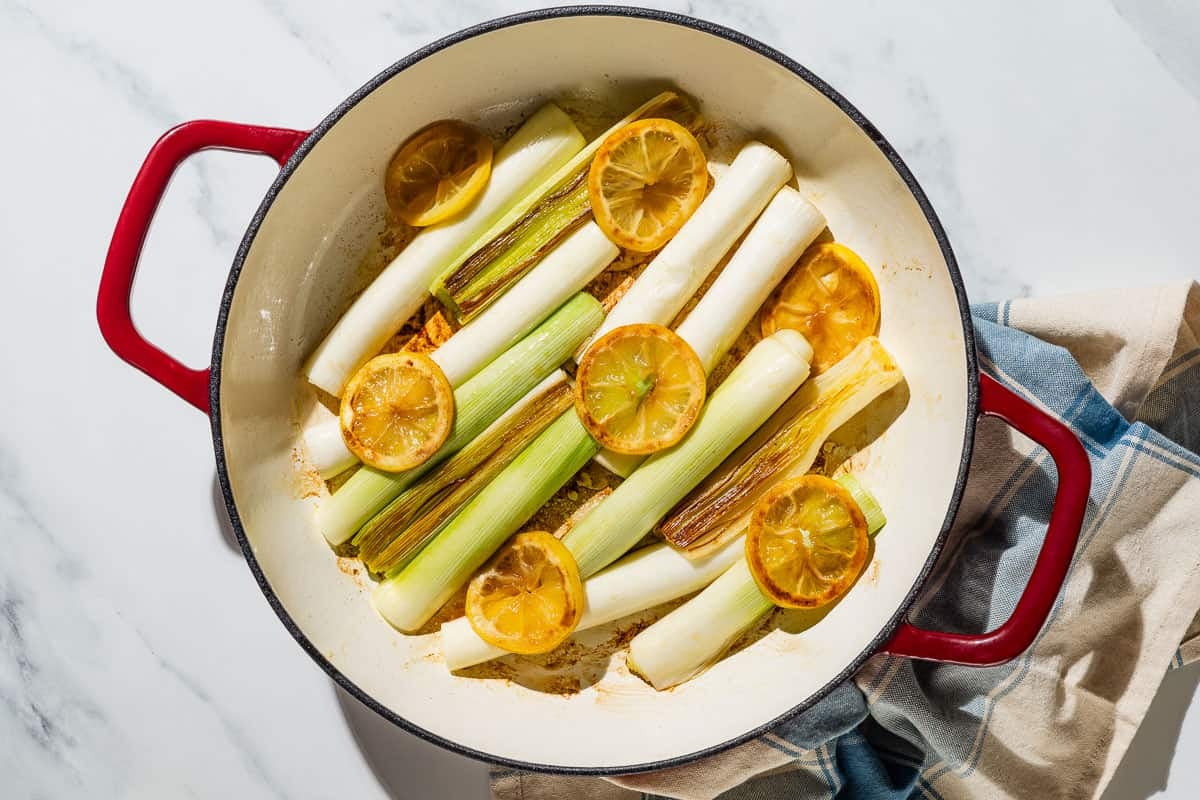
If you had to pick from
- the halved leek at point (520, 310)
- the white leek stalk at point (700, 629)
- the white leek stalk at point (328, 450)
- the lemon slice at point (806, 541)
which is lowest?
the white leek stalk at point (700, 629)

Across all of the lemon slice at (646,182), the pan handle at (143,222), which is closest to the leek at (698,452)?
the lemon slice at (646,182)

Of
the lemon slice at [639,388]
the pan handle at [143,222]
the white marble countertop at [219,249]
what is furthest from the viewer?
the white marble countertop at [219,249]

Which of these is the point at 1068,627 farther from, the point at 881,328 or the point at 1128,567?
the point at 881,328

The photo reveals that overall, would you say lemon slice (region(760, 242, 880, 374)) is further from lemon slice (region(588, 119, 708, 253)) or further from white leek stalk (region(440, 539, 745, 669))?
white leek stalk (region(440, 539, 745, 669))

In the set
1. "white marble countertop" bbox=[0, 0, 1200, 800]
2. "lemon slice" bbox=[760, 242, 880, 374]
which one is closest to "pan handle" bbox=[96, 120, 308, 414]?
"white marble countertop" bbox=[0, 0, 1200, 800]

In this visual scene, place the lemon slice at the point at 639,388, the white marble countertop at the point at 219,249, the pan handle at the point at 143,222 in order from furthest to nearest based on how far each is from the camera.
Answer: the white marble countertop at the point at 219,249 < the lemon slice at the point at 639,388 < the pan handle at the point at 143,222

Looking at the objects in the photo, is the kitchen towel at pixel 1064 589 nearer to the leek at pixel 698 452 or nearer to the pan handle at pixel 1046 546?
the pan handle at pixel 1046 546

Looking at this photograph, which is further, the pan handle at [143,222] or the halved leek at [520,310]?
the halved leek at [520,310]

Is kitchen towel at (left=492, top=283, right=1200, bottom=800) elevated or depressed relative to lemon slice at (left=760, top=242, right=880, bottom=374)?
depressed
